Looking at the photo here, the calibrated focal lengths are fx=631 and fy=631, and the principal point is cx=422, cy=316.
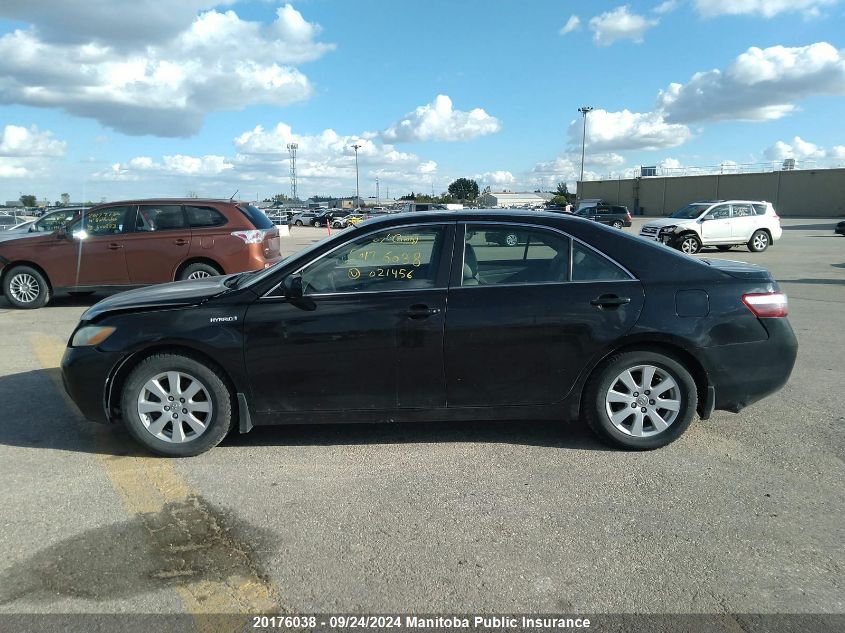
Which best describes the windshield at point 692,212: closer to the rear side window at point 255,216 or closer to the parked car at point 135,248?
the rear side window at point 255,216

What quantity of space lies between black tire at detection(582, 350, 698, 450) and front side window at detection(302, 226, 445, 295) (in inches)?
50.9

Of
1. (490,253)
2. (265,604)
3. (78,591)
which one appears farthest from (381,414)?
(78,591)

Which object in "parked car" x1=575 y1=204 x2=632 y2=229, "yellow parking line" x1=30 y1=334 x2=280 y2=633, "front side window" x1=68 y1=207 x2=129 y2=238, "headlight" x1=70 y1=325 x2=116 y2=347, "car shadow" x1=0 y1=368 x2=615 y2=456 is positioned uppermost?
"parked car" x1=575 y1=204 x2=632 y2=229

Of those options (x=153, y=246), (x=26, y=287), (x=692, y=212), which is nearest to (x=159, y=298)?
(x=153, y=246)

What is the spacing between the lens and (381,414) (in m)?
4.19

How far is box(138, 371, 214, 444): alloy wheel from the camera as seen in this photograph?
4.15 m

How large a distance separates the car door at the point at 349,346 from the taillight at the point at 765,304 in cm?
203

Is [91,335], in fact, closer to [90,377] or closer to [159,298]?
[90,377]

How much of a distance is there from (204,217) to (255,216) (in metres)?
0.80

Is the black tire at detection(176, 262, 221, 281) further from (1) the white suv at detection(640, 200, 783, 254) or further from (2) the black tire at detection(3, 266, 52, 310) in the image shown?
(1) the white suv at detection(640, 200, 783, 254)

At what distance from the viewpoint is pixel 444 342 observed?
407cm

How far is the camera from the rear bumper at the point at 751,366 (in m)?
4.18

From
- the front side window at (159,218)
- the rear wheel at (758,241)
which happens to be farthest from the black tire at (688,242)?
the front side window at (159,218)

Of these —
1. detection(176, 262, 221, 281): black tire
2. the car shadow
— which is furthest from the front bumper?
detection(176, 262, 221, 281): black tire
